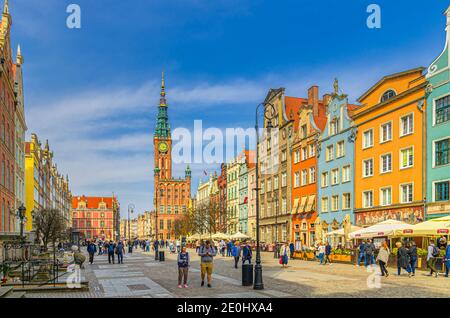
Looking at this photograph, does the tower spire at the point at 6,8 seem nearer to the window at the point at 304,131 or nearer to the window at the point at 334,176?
the window at the point at 304,131

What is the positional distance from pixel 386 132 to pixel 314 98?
55.7 ft

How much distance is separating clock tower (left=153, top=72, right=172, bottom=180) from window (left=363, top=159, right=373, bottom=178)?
12058 cm

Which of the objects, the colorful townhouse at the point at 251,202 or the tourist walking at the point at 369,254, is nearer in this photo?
the tourist walking at the point at 369,254

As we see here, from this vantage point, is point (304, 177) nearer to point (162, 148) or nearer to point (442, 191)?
point (442, 191)

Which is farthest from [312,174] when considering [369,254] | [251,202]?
[369,254]

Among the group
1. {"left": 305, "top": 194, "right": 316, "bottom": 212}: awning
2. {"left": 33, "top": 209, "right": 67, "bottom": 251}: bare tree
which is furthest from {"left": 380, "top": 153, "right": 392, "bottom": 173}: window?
{"left": 33, "top": 209, "right": 67, "bottom": 251}: bare tree

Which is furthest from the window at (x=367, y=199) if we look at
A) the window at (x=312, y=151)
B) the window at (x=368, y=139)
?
the window at (x=312, y=151)

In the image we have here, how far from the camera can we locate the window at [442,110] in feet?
101

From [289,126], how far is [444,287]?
39020 millimetres

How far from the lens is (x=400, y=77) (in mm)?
35781

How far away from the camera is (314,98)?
53938 millimetres

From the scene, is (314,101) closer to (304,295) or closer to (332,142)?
(332,142)
